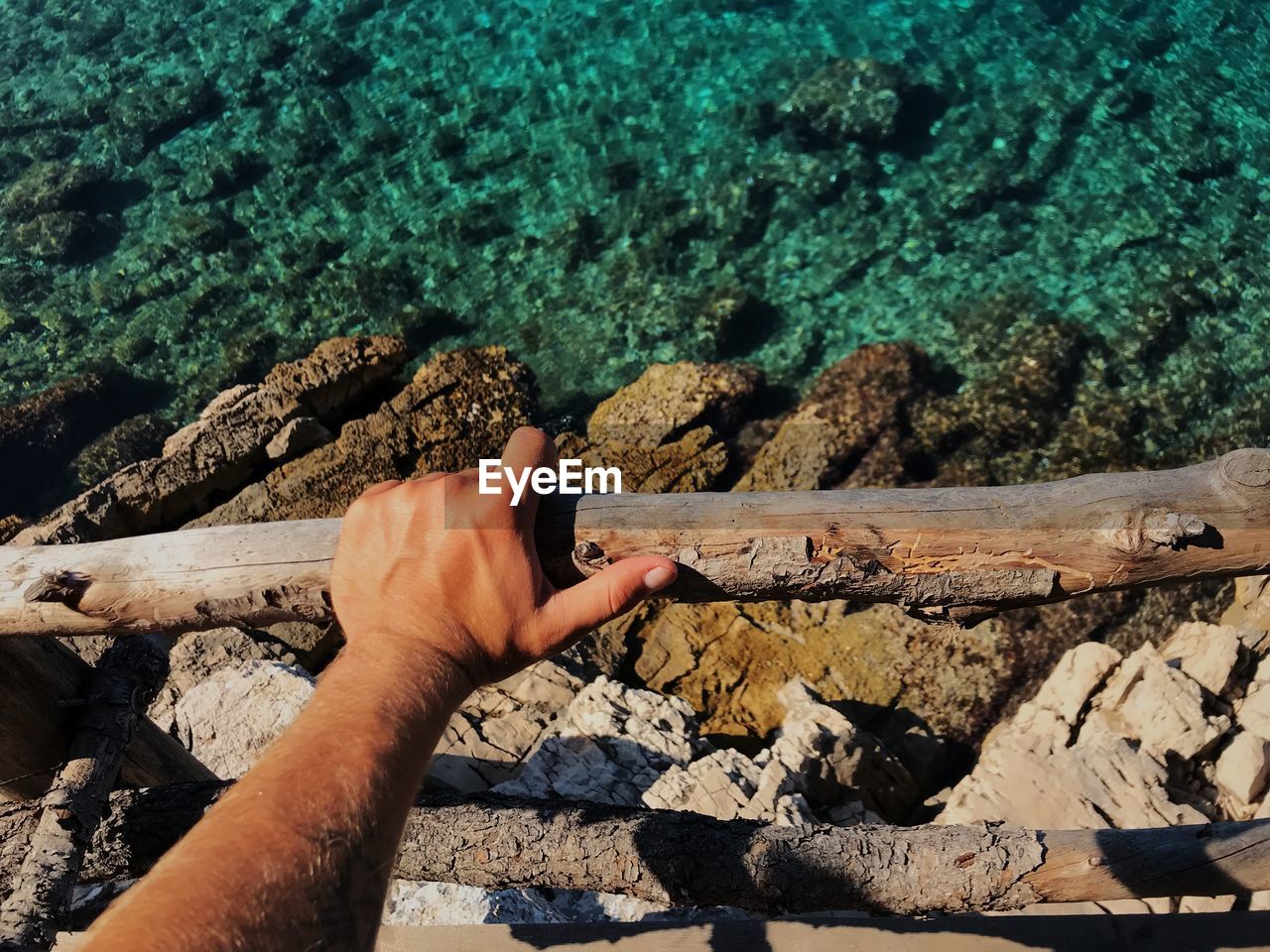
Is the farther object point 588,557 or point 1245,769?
point 1245,769

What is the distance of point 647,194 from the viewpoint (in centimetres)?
1205

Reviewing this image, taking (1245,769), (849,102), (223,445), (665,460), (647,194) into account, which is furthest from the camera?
(849,102)

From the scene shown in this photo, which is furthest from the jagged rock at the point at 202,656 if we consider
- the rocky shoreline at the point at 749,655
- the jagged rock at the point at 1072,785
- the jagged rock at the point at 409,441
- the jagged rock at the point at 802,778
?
the jagged rock at the point at 1072,785

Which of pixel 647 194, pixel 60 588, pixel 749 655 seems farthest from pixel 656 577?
→ pixel 647 194

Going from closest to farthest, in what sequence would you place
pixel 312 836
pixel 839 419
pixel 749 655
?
1. pixel 312 836
2. pixel 749 655
3. pixel 839 419

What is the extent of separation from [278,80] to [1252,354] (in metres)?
14.1

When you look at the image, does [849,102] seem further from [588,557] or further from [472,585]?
[472,585]

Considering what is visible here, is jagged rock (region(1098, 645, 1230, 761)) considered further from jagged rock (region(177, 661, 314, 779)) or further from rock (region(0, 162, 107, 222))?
rock (region(0, 162, 107, 222))

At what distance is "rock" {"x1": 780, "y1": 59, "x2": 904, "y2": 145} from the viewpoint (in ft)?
40.2

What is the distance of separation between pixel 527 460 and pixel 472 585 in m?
0.34

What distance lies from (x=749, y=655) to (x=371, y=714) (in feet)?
17.0

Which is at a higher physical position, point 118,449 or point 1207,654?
point 118,449

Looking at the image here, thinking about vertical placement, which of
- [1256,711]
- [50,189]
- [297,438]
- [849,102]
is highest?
[50,189]

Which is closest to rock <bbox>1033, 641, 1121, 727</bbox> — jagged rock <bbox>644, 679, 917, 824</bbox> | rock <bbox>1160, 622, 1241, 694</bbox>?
rock <bbox>1160, 622, 1241, 694</bbox>
